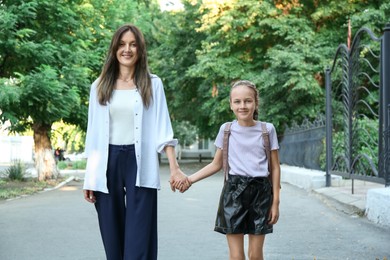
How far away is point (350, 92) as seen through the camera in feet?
43.5

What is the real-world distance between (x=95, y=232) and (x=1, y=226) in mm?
1687

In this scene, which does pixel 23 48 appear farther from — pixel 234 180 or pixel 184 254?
pixel 234 180

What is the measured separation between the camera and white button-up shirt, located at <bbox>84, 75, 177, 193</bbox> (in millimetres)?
4152

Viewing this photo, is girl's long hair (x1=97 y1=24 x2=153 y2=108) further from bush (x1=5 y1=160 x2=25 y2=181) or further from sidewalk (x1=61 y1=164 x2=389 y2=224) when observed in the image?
bush (x1=5 y1=160 x2=25 y2=181)

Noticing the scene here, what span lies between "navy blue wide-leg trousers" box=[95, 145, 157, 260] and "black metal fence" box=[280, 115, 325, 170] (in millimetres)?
13079

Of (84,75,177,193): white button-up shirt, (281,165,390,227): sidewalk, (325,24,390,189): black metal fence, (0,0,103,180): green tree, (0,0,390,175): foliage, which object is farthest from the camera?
(0,0,390,175): foliage

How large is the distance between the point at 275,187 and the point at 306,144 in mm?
15495

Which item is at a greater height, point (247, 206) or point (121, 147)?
point (121, 147)

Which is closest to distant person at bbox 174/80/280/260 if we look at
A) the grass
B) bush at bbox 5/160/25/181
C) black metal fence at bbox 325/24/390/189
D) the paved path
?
the paved path

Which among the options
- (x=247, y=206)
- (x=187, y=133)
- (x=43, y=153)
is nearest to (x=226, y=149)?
(x=247, y=206)

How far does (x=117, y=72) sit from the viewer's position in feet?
14.4

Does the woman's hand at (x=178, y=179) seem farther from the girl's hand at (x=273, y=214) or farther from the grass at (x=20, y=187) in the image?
the grass at (x=20, y=187)

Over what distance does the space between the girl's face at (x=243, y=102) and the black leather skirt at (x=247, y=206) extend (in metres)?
0.39

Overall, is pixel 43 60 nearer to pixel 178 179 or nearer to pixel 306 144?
pixel 306 144
